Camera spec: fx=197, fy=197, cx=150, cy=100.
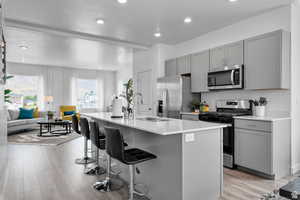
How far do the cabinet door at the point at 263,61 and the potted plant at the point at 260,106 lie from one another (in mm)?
286

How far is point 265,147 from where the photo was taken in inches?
120

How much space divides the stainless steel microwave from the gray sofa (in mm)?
6422

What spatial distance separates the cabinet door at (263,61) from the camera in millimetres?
3178

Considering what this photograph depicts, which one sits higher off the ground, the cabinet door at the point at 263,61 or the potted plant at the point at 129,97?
the cabinet door at the point at 263,61

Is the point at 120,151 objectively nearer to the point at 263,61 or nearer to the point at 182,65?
the point at 263,61

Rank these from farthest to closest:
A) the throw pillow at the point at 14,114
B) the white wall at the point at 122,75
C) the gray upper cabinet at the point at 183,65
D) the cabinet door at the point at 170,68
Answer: the white wall at the point at 122,75, the throw pillow at the point at 14,114, the cabinet door at the point at 170,68, the gray upper cabinet at the point at 183,65

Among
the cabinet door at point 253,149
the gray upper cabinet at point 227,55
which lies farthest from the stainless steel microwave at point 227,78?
the cabinet door at point 253,149

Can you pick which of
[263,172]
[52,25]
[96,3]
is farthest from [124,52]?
[263,172]

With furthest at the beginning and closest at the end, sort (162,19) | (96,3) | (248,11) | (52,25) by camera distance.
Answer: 1. (52,25)
2. (162,19)
3. (248,11)
4. (96,3)

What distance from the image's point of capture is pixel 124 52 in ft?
22.5

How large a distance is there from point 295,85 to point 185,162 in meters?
2.58

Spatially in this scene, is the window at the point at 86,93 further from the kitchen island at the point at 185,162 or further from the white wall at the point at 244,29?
the kitchen island at the point at 185,162

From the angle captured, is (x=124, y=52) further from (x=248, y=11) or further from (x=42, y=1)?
(x=248, y=11)

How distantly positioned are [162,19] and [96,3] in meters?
1.34
